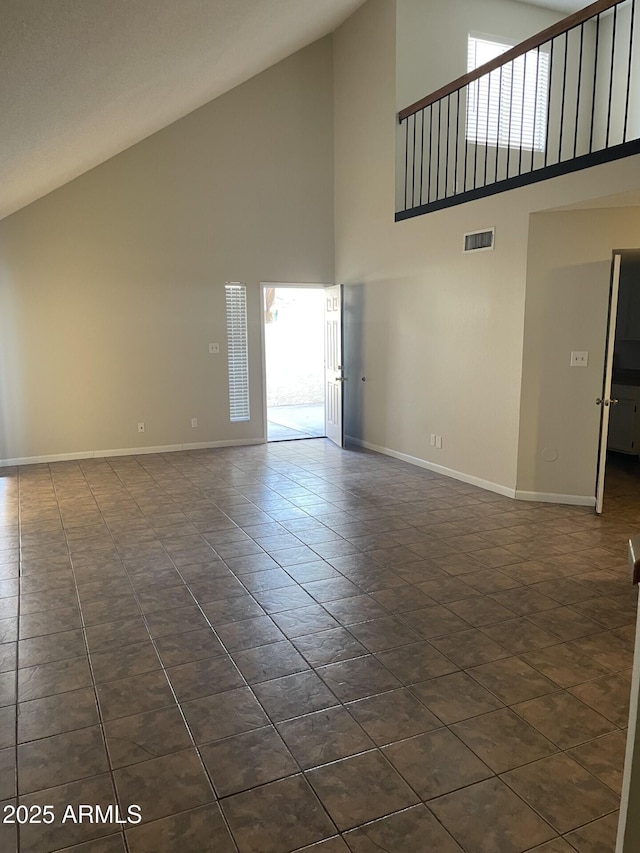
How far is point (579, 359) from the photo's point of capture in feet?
15.9

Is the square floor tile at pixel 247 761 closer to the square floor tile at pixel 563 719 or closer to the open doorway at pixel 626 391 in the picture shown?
the square floor tile at pixel 563 719

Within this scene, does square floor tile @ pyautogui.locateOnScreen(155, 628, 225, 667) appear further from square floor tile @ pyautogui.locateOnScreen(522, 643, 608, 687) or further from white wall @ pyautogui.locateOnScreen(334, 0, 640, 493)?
white wall @ pyautogui.locateOnScreen(334, 0, 640, 493)

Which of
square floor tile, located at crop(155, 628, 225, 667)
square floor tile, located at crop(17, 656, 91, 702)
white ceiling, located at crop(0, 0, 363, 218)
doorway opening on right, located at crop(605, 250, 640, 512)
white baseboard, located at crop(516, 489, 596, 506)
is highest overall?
white ceiling, located at crop(0, 0, 363, 218)

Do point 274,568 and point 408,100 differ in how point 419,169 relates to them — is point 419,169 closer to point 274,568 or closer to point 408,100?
point 408,100

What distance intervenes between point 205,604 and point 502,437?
3.18 metres

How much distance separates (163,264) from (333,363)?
2460 mm

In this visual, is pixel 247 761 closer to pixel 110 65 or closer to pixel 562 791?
pixel 562 791

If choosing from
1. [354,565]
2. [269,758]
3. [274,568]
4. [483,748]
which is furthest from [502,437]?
[269,758]

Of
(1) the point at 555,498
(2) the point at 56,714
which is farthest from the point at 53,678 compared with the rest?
(1) the point at 555,498

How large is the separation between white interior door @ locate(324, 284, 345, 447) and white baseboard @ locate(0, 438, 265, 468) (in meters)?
1.02

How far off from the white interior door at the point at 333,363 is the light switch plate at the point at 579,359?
3209mm

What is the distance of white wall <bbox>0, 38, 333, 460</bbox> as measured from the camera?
21.8ft


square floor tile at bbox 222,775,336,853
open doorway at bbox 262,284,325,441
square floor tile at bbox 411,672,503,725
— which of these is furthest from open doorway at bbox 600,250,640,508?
open doorway at bbox 262,284,325,441

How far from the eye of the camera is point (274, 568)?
3.71 metres
